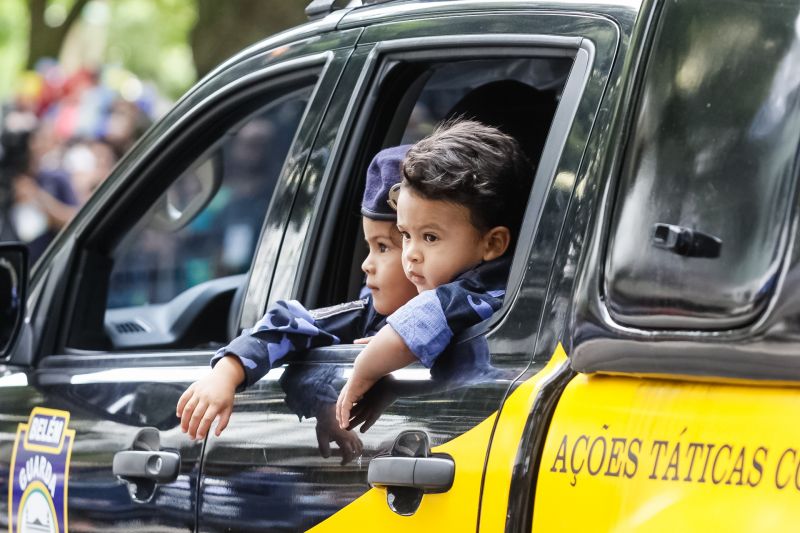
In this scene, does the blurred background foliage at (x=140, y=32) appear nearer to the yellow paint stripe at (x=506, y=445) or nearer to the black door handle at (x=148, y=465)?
the black door handle at (x=148, y=465)

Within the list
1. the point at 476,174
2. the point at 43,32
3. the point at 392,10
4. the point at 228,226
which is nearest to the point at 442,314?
the point at 476,174

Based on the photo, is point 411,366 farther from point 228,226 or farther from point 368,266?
point 228,226

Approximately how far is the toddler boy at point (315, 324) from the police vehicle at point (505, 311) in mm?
47

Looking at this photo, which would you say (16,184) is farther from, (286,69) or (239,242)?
(286,69)

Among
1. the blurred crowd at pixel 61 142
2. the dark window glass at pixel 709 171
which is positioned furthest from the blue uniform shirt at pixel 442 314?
the blurred crowd at pixel 61 142

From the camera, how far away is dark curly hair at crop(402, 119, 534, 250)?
8.37ft

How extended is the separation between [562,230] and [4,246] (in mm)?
1422

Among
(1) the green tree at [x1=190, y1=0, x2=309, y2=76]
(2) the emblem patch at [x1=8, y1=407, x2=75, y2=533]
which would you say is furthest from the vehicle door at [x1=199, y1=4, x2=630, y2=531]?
(1) the green tree at [x1=190, y1=0, x2=309, y2=76]

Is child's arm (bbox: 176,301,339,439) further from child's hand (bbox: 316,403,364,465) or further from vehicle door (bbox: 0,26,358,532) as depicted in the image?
child's hand (bbox: 316,403,364,465)

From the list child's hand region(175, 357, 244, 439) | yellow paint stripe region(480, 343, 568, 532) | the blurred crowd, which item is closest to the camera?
yellow paint stripe region(480, 343, 568, 532)

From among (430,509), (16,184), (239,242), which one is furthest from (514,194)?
(16,184)

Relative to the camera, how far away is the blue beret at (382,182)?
2.79m

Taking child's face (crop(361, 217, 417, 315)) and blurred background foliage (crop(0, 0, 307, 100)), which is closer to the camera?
child's face (crop(361, 217, 417, 315))

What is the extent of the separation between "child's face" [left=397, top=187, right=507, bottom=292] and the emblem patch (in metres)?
0.92
